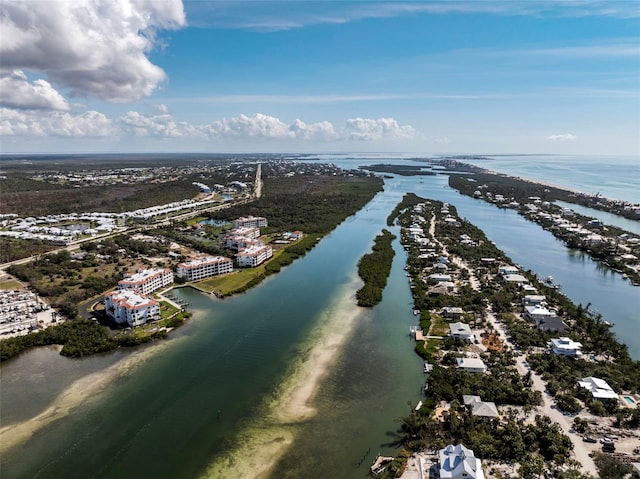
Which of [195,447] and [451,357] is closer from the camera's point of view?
[195,447]

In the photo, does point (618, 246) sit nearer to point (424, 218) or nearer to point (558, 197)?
point (424, 218)

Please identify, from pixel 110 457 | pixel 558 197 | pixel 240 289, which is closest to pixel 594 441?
pixel 110 457

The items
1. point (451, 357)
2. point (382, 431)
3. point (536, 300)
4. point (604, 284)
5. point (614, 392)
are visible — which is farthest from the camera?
point (604, 284)

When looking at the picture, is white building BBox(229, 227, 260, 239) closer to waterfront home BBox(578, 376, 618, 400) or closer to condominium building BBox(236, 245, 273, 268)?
condominium building BBox(236, 245, 273, 268)

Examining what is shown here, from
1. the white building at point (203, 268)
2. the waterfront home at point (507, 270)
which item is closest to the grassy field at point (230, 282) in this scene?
the white building at point (203, 268)

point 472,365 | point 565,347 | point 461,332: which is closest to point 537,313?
point 565,347

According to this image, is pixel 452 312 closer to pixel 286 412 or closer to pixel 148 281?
pixel 286 412
